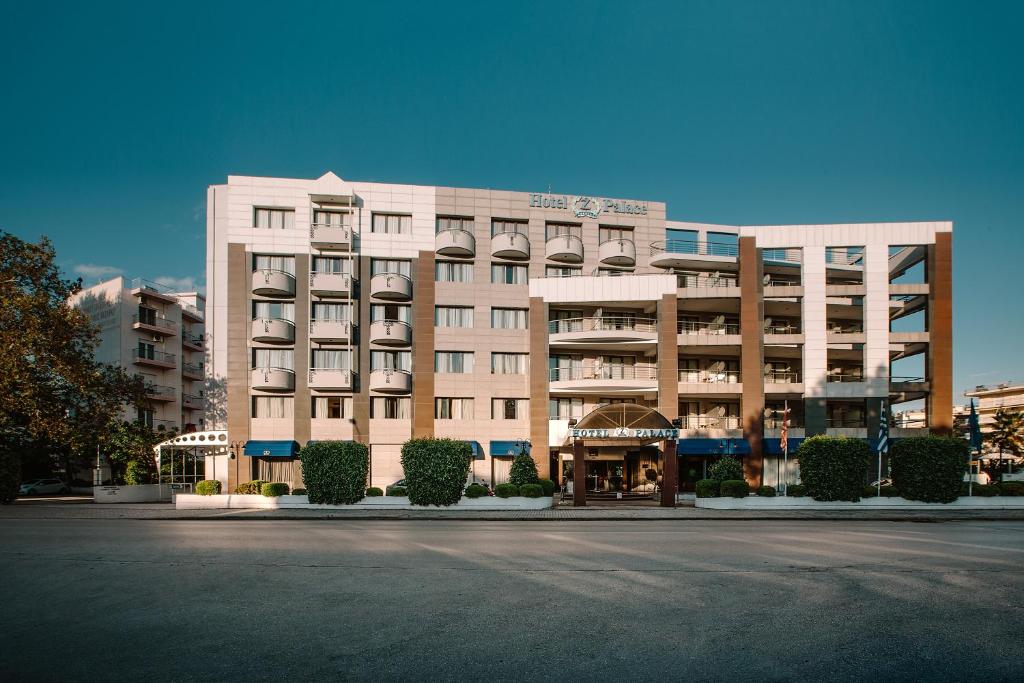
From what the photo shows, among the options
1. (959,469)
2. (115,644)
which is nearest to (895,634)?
(115,644)

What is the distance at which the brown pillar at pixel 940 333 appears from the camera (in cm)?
4534

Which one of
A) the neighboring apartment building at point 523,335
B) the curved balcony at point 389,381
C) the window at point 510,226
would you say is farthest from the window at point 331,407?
the window at point 510,226

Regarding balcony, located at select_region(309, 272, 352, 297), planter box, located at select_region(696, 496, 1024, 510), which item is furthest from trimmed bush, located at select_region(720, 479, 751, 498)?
balcony, located at select_region(309, 272, 352, 297)

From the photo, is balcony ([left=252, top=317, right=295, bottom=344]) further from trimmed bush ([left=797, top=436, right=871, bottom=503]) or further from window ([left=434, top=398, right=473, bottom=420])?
trimmed bush ([left=797, top=436, right=871, bottom=503])

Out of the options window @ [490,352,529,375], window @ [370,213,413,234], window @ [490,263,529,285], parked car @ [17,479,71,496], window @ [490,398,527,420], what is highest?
window @ [370,213,413,234]

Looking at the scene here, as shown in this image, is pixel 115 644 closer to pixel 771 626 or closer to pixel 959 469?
pixel 771 626

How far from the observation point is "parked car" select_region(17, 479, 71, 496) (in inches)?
2175

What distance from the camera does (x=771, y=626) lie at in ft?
34.5

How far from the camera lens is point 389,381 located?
46.2 meters

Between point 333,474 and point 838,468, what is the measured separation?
24.3m

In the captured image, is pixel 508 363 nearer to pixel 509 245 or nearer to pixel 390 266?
pixel 509 245

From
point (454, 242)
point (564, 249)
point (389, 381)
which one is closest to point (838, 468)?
point (564, 249)

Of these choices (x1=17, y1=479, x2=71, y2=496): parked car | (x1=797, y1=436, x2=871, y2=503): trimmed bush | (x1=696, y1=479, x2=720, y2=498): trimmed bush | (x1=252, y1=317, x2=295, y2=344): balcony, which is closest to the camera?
(x1=797, y1=436, x2=871, y2=503): trimmed bush

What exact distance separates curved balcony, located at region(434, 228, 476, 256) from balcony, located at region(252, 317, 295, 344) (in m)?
11.5
